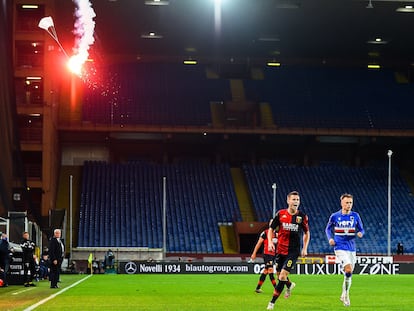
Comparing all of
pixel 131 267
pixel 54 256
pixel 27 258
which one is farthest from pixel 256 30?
pixel 54 256

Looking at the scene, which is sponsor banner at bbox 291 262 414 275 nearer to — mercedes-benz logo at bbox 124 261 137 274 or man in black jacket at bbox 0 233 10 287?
mercedes-benz logo at bbox 124 261 137 274

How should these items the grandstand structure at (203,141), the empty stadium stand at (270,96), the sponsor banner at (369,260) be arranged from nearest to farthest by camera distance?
the sponsor banner at (369,260)
the grandstand structure at (203,141)
the empty stadium stand at (270,96)

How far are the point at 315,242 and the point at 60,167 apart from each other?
790 inches

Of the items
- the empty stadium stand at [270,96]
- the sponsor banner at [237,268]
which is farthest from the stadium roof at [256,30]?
the sponsor banner at [237,268]

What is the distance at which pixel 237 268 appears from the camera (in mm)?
47062

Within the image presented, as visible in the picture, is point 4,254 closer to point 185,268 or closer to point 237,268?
point 185,268

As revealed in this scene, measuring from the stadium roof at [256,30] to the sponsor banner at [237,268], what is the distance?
15.4m

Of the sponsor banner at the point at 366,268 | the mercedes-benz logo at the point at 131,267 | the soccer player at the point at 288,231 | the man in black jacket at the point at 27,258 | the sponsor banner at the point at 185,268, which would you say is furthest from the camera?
the mercedes-benz logo at the point at 131,267

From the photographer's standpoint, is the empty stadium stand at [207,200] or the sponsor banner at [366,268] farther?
the empty stadium stand at [207,200]

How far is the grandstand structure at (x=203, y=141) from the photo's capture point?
2256 inches

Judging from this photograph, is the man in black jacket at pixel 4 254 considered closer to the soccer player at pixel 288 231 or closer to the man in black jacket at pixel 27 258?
the man in black jacket at pixel 27 258

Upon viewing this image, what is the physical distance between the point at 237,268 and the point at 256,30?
68.4 ft

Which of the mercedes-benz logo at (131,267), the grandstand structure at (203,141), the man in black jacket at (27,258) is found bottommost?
the mercedes-benz logo at (131,267)

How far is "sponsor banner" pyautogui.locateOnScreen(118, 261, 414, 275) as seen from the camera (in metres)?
47.0
